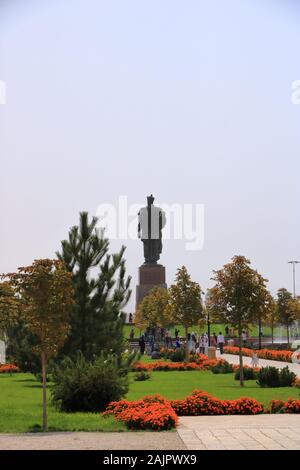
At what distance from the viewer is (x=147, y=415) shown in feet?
41.7

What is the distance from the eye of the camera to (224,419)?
540 inches

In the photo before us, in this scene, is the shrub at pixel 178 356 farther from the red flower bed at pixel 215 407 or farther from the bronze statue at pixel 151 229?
the bronze statue at pixel 151 229

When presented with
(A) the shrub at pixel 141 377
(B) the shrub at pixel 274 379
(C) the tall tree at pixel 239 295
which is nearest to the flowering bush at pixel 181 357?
(A) the shrub at pixel 141 377

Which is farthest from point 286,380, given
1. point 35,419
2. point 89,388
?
point 35,419

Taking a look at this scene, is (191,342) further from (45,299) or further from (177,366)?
(45,299)

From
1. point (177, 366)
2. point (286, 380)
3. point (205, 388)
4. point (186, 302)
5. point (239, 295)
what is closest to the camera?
point (286, 380)

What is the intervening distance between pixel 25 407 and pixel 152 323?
4108 cm

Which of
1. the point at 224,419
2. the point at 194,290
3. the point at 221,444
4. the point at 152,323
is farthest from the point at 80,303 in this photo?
the point at 152,323

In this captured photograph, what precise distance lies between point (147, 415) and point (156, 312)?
40.6 meters

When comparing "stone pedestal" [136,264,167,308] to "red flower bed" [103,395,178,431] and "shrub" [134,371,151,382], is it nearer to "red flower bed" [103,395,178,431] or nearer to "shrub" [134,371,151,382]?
"shrub" [134,371,151,382]

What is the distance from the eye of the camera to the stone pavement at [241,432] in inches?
401

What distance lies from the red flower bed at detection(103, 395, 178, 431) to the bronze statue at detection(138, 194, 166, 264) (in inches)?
2517

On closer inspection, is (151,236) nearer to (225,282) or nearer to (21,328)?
(21,328)

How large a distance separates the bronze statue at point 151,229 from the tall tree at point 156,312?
16331 millimetres
